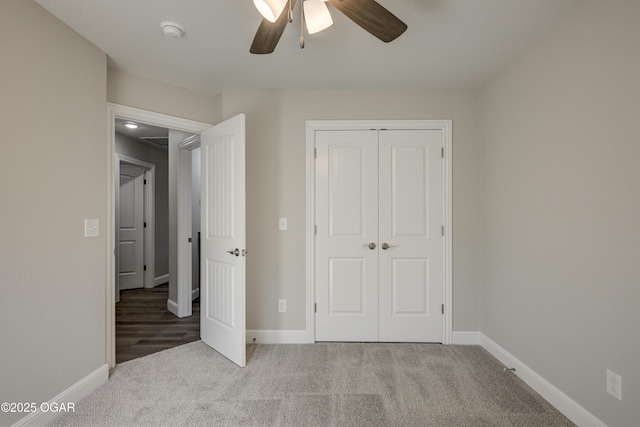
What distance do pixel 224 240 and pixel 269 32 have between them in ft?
5.54

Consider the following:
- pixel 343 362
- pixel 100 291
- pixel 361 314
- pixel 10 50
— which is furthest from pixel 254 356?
pixel 10 50

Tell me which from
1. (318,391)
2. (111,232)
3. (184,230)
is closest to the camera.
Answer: (318,391)

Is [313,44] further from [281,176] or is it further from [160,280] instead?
[160,280]

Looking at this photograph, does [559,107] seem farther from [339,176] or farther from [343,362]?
[343,362]

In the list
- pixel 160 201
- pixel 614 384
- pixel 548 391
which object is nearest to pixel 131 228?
pixel 160 201

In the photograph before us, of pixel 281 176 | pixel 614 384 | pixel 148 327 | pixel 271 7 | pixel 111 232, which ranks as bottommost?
pixel 148 327

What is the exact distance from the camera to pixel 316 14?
1.44m

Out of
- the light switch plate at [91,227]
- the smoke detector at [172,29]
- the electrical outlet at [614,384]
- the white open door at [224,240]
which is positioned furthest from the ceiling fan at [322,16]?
the electrical outlet at [614,384]

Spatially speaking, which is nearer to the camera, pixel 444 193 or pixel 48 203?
pixel 48 203

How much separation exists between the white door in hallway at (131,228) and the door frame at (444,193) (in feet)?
12.0

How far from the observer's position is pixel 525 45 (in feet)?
6.88

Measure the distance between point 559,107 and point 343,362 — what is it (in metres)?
2.38

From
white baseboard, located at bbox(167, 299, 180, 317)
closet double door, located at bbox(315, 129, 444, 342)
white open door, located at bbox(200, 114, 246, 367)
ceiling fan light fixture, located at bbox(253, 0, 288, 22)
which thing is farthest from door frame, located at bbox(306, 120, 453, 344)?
white baseboard, located at bbox(167, 299, 180, 317)

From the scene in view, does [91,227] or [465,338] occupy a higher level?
[91,227]
